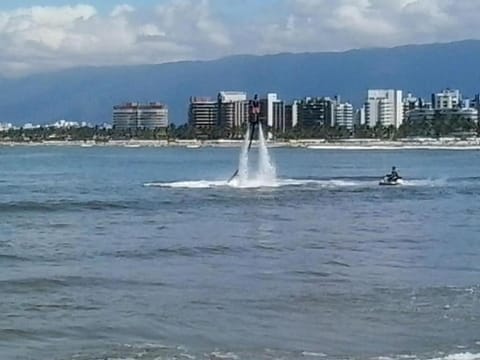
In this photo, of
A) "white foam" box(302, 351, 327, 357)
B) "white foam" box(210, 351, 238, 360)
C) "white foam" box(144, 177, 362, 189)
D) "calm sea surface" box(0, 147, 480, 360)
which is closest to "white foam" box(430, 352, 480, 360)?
"calm sea surface" box(0, 147, 480, 360)

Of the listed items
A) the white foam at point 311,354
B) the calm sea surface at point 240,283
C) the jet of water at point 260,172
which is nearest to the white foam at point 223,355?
the calm sea surface at point 240,283

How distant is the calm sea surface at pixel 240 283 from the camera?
60.3 ft

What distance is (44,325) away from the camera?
1991 cm

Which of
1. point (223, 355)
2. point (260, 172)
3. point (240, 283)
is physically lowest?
point (260, 172)

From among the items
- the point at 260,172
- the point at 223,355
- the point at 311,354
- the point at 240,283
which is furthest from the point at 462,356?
the point at 260,172

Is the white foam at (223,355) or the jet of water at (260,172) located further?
the jet of water at (260,172)

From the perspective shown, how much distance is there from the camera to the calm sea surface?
18.4 metres

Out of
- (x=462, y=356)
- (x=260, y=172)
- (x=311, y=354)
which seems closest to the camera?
(x=462, y=356)

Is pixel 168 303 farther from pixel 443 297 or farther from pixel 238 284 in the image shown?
pixel 443 297

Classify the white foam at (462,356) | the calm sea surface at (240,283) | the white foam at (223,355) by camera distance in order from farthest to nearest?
the calm sea surface at (240,283)
the white foam at (223,355)
the white foam at (462,356)

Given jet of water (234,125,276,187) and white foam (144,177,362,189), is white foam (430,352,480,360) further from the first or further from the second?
white foam (144,177,362,189)

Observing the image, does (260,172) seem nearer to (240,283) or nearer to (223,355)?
(240,283)

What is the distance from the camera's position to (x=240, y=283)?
25.5m

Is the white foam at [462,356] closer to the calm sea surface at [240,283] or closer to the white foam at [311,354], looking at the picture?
the calm sea surface at [240,283]
